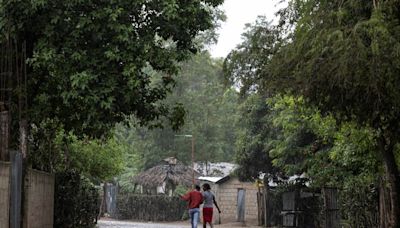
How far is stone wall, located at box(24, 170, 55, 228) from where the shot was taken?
45.3 feet

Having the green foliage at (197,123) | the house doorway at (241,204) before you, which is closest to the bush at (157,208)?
the house doorway at (241,204)

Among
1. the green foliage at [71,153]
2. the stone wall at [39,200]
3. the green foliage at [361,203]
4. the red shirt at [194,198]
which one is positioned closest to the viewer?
the stone wall at [39,200]

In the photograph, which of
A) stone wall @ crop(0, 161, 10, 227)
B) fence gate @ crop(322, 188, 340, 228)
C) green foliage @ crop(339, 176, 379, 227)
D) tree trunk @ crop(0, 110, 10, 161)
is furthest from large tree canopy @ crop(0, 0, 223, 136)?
fence gate @ crop(322, 188, 340, 228)

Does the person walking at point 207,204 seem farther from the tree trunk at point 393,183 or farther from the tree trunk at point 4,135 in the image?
the tree trunk at point 4,135

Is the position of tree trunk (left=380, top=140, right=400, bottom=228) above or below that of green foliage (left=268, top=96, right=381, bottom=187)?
below

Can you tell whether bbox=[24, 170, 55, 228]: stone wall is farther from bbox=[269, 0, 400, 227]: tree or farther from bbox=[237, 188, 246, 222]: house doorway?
bbox=[237, 188, 246, 222]: house doorway

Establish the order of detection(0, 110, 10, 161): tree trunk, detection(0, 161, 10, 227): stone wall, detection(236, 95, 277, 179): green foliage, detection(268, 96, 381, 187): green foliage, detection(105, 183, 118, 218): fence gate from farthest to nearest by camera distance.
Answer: detection(105, 183, 118, 218): fence gate
detection(236, 95, 277, 179): green foliage
detection(268, 96, 381, 187): green foliage
detection(0, 110, 10, 161): tree trunk
detection(0, 161, 10, 227): stone wall

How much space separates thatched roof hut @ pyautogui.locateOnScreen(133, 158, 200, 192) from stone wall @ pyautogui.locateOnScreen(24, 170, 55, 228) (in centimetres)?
2807

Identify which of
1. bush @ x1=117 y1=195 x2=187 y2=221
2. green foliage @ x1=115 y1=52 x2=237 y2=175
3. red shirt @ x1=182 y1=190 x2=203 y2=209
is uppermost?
green foliage @ x1=115 y1=52 x2=237 y2=175

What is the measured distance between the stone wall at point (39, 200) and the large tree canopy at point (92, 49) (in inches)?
59.3

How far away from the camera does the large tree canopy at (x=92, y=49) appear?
42.1ft

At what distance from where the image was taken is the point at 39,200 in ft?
49.7

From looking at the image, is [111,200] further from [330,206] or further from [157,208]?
[330,206]

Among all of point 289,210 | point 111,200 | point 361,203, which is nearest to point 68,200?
point 361,203
